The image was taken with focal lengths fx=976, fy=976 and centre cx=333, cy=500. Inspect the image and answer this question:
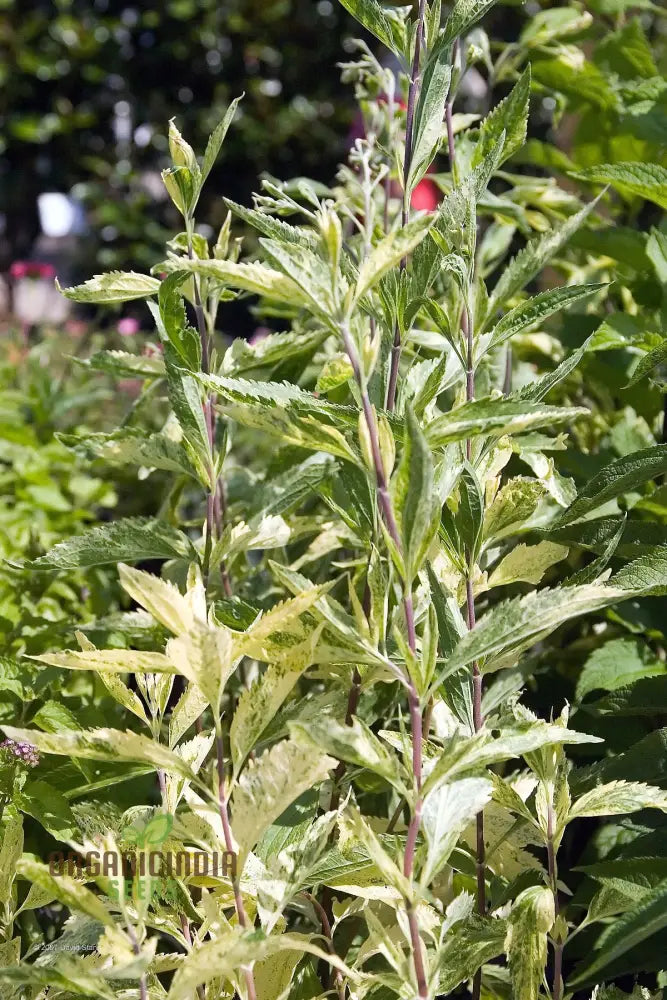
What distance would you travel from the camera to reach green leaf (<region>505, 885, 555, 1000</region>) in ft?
2.08

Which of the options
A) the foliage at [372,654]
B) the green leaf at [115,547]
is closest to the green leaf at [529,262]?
the foliage at [372,654]

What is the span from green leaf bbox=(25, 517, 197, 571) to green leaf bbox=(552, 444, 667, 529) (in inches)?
12.9

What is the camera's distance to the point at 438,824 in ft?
1.90

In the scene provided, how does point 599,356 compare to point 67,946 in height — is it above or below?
above

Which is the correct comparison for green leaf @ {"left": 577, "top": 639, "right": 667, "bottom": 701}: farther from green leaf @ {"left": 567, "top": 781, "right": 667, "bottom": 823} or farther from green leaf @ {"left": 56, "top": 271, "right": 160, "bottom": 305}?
green leaf @ {"left": 56, "top": 271, "right": 160, "bottom": 305}

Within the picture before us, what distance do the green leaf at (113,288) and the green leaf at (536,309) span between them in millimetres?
291

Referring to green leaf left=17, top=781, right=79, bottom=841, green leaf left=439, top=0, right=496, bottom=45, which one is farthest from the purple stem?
green leaf left=17, top=781, right=79, bottom=841

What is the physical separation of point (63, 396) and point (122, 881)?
1.58 m

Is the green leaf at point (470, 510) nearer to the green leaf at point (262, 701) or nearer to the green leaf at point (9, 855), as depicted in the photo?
the green leaf at point (262, 701)

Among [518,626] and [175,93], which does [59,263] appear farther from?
[518,626]

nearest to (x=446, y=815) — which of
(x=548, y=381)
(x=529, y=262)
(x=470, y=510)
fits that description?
(x=470, y=510)

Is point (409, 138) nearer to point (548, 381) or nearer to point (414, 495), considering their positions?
point (548, 381)

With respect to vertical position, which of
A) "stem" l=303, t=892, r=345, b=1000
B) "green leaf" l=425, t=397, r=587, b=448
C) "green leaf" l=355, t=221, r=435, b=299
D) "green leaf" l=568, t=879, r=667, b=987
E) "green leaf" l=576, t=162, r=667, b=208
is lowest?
"stem" l=303, t=892, r=345, b=1000

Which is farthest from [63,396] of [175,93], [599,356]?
[175,93]
